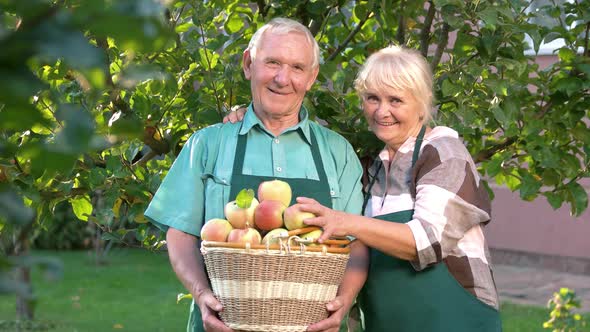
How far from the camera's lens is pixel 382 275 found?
292 cm

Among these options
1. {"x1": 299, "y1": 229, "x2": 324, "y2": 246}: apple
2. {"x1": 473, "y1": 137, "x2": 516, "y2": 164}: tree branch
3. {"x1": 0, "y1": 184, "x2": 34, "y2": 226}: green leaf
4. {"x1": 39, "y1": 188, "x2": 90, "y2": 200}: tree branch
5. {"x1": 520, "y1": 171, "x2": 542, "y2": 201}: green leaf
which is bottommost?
{"x1": 39, "y1": 188, "x2": 90, "y2": 200}: tree branch

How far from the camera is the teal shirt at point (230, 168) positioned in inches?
114

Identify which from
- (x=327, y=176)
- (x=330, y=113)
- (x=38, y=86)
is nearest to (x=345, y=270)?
(x=327, y=176)

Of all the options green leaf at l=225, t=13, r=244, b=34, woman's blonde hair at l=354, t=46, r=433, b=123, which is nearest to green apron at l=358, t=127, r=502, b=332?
woman's blonde hair at l=354, t=46, r=433, b=123

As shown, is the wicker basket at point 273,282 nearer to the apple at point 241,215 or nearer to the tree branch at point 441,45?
the apple at point 241,215

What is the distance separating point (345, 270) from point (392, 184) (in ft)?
1.04

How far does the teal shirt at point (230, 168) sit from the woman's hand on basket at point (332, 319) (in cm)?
34

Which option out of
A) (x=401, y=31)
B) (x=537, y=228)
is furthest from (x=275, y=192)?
(x=537, y=228)

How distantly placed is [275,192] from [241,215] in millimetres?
128

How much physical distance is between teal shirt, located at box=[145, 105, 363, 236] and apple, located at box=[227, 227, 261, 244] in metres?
0.38

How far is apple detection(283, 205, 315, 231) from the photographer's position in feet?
8.15

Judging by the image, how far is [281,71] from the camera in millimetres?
2861

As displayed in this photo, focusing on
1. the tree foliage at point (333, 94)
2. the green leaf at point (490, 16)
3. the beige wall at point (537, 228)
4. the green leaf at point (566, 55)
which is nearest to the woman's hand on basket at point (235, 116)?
the tree foliage at point (333, 94)

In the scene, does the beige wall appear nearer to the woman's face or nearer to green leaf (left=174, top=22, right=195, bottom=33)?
green leaf (left=174, top=22, right=195, bottom=33)
